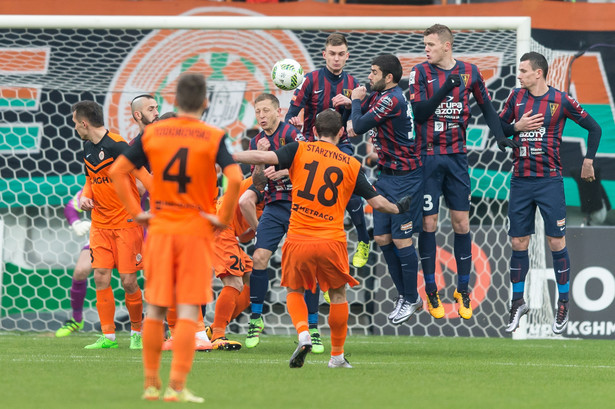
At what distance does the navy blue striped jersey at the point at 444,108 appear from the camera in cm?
973

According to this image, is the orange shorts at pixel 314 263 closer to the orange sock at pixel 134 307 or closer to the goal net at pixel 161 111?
the orange sock at pixel 134 307

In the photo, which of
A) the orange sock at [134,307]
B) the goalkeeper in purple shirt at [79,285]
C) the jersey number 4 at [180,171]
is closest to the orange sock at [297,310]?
the jersey number 4 at [180,171]

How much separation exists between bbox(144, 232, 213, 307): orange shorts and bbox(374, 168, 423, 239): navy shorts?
4.18 m

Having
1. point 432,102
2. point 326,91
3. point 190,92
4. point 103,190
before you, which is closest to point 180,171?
point 190,92

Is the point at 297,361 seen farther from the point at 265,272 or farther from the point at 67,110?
the point at 67,110

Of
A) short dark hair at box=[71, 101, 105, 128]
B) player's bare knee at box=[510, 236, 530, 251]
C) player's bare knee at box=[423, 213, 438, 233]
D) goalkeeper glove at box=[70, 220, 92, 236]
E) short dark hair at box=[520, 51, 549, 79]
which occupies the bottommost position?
goalkeeper glove at box=[70, 220, 92, 236]

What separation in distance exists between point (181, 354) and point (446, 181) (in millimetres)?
4978

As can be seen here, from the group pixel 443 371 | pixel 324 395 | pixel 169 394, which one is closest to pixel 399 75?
pixel 443 371

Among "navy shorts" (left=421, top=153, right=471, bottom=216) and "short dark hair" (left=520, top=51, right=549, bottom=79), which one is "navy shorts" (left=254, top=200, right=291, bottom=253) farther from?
"short dark hair" (left=520, top=51, right=549, bottom=79)

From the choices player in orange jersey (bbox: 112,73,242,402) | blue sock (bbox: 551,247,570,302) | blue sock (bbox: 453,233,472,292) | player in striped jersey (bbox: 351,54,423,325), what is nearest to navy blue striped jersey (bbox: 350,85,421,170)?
player in striped jersey (bbox: 351,54,423,325)

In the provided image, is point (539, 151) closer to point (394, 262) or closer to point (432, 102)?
point (432, 102)

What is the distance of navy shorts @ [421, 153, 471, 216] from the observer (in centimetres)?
977

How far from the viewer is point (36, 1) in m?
13.2

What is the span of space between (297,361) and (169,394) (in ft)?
6.99
